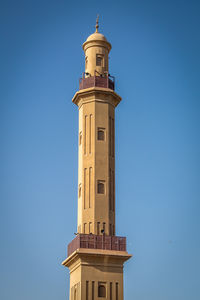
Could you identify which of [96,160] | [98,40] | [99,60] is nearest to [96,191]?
[96,160]

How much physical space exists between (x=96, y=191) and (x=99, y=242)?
371 centimetres

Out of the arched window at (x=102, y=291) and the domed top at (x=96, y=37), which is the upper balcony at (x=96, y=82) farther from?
the arched window at (x=102, y=291)

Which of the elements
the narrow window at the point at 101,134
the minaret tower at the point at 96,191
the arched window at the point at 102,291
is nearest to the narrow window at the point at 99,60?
the minaret tower at the point at 96,191

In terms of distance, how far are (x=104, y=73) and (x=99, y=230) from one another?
12166 millimetres

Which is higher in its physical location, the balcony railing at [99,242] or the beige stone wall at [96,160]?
the beige stone wall at [96,160]

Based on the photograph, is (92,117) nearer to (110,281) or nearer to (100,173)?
(100,173)

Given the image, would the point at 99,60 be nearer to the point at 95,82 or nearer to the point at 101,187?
the point at 95,82

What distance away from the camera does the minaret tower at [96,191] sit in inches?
1574

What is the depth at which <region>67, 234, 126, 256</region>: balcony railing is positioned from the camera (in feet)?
132

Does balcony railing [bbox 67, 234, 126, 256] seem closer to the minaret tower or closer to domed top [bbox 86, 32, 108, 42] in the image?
the minaret tower

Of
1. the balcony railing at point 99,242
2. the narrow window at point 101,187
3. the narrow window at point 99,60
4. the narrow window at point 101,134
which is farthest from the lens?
the narrow window at point 99,60

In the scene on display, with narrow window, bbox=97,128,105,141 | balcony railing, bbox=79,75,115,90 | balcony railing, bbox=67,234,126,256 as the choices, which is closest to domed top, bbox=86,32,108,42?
balcony railing, bbox=79,75,115,90

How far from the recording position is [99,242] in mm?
40531

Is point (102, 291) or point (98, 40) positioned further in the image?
point (98, 40)
